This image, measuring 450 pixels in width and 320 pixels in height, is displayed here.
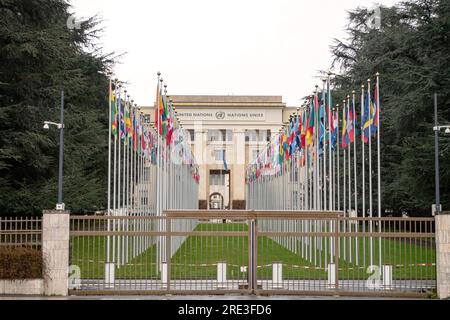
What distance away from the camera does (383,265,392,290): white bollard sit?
1857 cm

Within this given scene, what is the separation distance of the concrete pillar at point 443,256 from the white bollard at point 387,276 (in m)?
1.29

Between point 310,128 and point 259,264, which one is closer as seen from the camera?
point 259,264

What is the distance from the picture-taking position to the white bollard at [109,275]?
1910cm

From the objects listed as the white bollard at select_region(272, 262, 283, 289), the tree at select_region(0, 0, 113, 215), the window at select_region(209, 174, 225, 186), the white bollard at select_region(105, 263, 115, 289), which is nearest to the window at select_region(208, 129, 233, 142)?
the window at select_region(209, 174, 225, 186)

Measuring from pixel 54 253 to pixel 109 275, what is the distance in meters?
1.76

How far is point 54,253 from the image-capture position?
1828 centimetres

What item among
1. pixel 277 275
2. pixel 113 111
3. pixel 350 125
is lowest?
pixel 277 275

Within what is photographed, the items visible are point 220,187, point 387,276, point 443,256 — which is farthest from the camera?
point 220,187

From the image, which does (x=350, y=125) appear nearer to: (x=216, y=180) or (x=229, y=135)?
(x=229, y=135)

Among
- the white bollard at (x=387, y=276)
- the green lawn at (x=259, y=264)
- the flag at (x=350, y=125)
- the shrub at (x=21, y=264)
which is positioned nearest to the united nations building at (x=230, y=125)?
the green lawn at (x=259, y=264)

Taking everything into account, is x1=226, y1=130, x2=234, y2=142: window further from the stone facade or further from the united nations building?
the stone facade

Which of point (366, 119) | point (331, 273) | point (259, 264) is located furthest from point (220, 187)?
point (331, 273)

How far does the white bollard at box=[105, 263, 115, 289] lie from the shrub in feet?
6.35

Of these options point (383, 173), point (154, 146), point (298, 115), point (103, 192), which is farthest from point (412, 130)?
point (103, 192)
